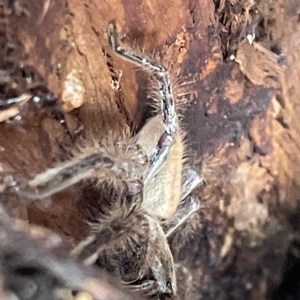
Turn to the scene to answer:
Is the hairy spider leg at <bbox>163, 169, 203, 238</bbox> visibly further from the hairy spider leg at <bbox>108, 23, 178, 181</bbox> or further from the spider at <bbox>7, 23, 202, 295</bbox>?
the hairy spider leg at <bbox>108, 23, 178, 181</bbox>

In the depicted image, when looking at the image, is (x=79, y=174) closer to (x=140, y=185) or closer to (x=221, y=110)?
(x=140, y=185)

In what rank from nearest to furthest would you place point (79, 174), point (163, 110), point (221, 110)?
point (79, 174)
point (163, 110)
point (221, 110)

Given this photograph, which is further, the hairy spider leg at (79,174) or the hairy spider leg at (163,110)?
the hairy spider leg at (163,110)

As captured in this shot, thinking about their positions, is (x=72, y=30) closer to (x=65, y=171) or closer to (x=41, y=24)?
(x=41, y=24)

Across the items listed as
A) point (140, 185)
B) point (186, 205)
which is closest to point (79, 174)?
point (140, 185)

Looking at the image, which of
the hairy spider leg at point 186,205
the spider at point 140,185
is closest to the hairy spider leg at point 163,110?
the spider at point 140,185

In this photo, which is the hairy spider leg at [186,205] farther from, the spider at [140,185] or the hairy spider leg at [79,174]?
the hairy spider leg at [79,174]

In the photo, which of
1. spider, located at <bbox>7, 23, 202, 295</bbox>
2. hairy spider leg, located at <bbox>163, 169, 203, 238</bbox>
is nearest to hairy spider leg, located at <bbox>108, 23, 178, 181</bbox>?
spider, located at <bbox>7, 23, 202, 295</bbox>
